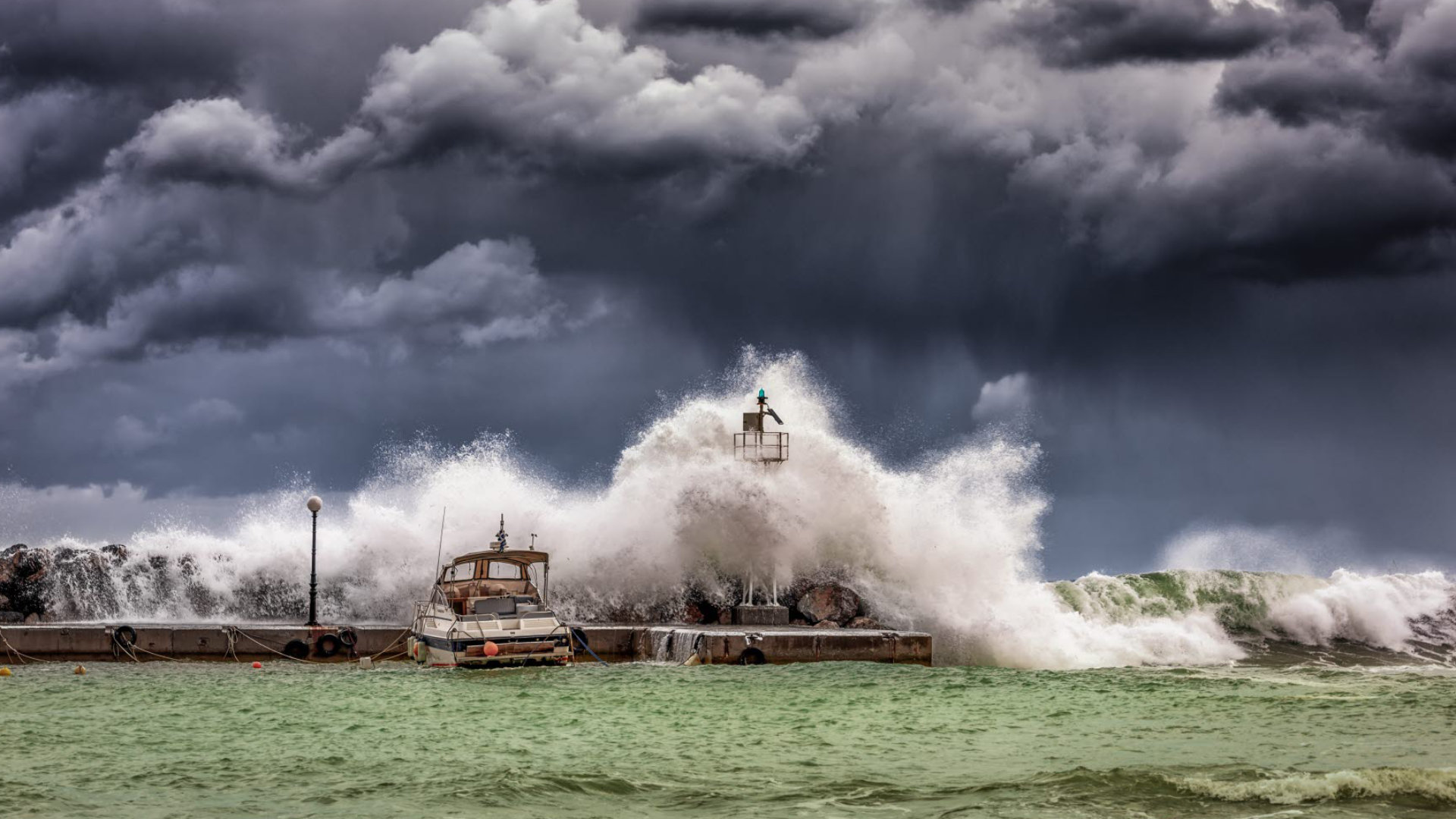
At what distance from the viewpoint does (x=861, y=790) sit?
1297 cm

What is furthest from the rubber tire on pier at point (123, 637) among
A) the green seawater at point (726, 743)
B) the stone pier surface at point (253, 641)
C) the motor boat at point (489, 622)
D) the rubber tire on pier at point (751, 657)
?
the rubber tire on pier at point (751, 657)

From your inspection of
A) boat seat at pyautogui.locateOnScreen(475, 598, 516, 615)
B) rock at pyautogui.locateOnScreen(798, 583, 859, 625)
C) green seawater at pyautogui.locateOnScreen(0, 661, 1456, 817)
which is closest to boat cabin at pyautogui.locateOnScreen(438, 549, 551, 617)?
boat seat at pyautogui.locateOnScreen(475, 598, 516, 615)

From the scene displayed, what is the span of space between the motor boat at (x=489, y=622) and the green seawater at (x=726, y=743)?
480mm

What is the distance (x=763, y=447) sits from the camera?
34.7 m

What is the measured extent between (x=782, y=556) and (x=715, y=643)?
27.0 ft

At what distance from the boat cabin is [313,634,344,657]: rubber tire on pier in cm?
259

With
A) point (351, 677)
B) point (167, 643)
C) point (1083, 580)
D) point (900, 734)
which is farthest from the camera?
point (1083, 580)

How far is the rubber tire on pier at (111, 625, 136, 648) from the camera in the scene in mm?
28141

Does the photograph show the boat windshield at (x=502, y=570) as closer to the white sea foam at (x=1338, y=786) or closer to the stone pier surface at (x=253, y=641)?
the stone pier surface at (x=253, y=641)

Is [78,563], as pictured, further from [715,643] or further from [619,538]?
[715,643]

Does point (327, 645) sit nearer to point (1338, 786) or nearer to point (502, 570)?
point (502, 570)

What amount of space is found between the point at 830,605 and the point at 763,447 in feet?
16.7

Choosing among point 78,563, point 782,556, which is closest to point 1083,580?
point 782,556

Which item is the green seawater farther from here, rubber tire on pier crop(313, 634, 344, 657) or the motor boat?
rubber tire on pier crop(313, 634, 344, 657)
